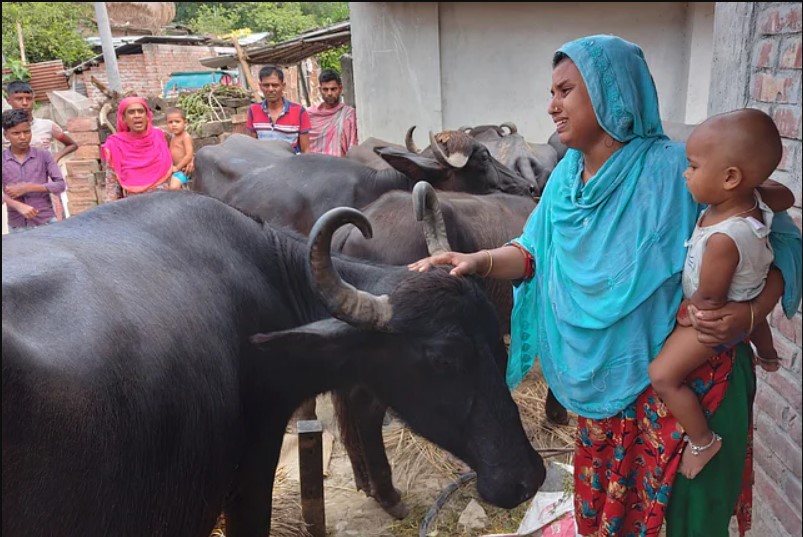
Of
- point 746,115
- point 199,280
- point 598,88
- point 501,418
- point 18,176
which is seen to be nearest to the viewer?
point 746,115

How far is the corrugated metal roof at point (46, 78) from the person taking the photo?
1170 centimetres

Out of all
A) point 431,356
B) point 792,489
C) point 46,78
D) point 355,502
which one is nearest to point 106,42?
point 46,78

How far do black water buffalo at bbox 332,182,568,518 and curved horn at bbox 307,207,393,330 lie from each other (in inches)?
37.1

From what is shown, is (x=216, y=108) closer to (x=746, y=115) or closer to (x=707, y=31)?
(x=707, y=31)

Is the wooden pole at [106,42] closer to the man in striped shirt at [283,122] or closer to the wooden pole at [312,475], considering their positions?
the man in striped shirt at [283,122]

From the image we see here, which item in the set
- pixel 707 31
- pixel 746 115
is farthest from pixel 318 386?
pixel 707 31

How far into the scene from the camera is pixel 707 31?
7.54m

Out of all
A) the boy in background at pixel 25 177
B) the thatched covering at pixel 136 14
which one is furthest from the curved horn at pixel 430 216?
the thatched covering at pixel 136 14

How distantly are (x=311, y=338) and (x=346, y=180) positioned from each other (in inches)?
113

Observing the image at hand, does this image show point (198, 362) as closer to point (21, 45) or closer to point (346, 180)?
point (346, 180)

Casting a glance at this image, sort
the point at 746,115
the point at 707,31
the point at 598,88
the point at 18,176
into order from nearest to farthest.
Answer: the point at 746,115 < the point at 598,88 < the point at 18,176 < the point at 707,31

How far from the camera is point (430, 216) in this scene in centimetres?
273

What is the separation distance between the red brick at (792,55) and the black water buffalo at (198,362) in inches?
50.1

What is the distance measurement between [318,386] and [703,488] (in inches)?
55.7
